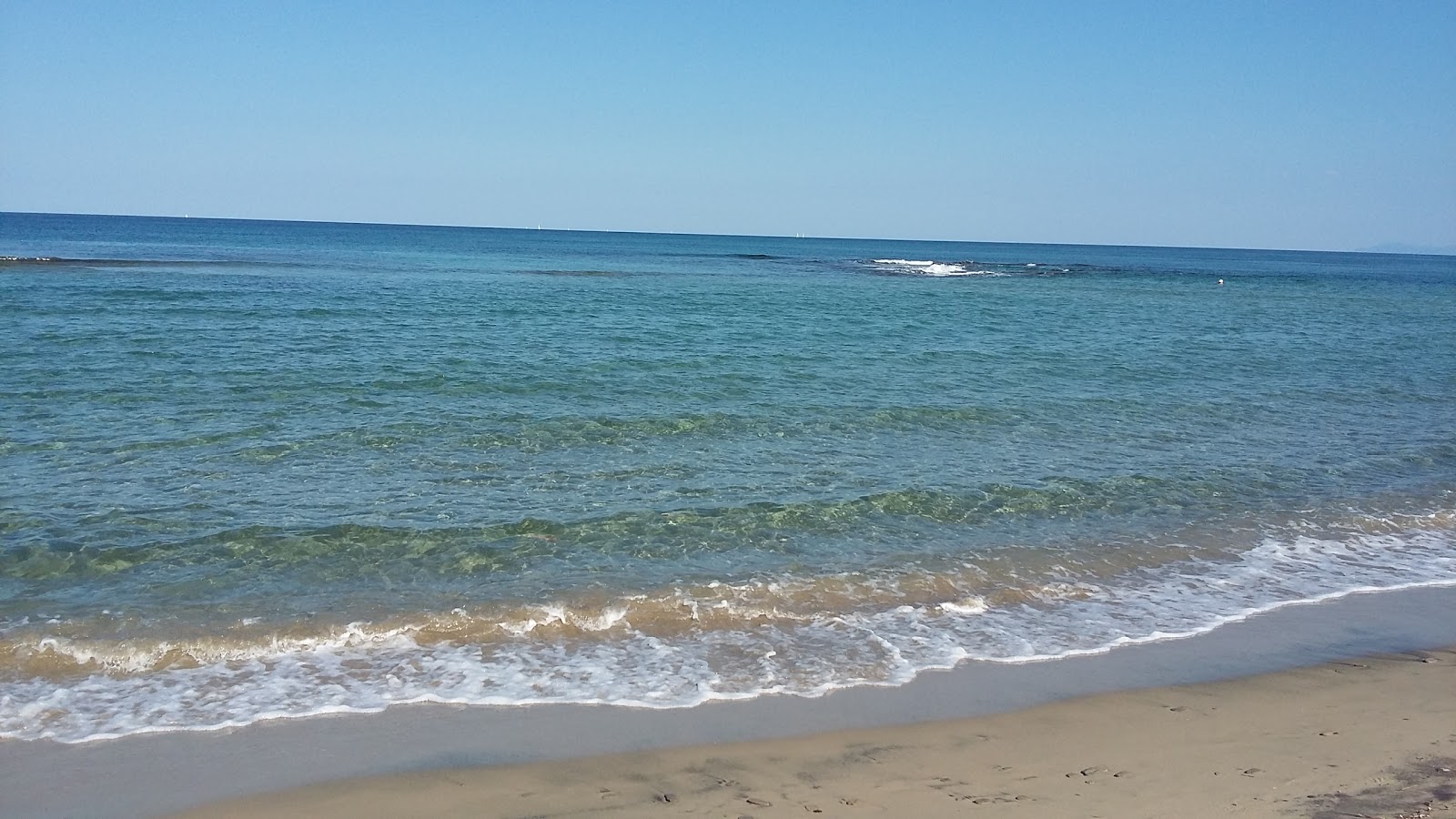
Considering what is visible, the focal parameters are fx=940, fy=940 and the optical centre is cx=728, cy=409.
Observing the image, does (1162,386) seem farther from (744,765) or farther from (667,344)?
(744,765)

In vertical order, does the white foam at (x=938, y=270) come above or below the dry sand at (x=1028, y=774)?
above

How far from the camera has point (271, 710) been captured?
20.4ft

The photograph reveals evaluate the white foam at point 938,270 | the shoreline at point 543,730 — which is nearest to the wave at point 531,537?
the shoreline at point 543,730

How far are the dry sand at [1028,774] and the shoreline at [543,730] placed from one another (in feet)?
0.37

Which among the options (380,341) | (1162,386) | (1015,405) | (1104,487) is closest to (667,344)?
(380,341)

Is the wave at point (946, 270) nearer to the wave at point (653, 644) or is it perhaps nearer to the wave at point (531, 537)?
the wave at point (531, 537)

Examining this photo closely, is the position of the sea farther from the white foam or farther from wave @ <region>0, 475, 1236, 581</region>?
the white foam

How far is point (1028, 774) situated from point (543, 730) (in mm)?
2975

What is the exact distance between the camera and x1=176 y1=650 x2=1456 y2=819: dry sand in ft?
16.6

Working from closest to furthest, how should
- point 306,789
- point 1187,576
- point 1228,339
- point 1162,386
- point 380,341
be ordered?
point 306,789, point 1187,576, point 1162,386, point 380,341, point 1228,339

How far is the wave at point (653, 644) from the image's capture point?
6.42 meters

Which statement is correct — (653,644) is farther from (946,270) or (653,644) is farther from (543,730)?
(946,270)

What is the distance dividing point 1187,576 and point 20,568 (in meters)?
10.9

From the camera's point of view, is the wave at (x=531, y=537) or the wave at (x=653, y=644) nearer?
the wave at (x=653, y=644)
